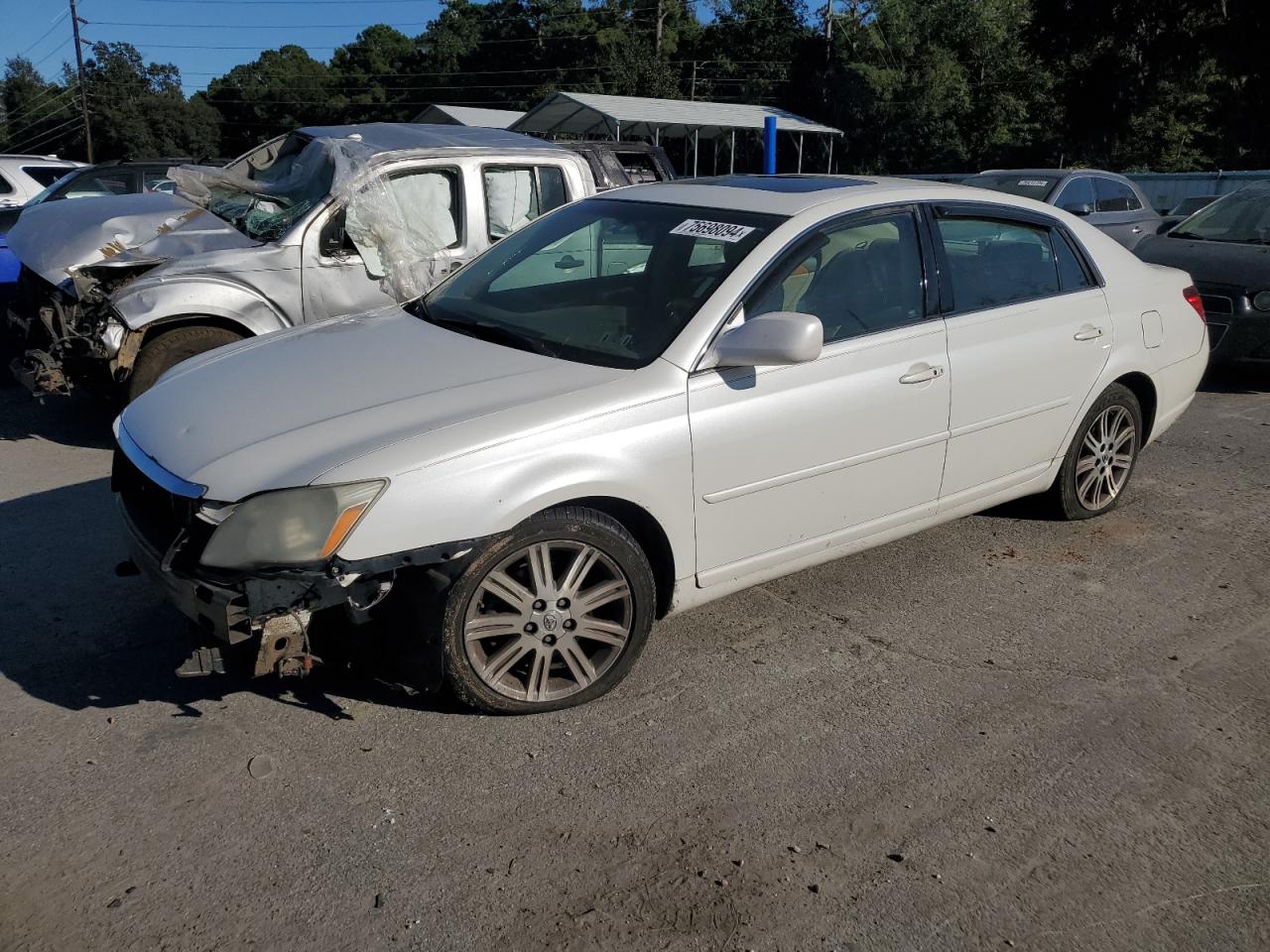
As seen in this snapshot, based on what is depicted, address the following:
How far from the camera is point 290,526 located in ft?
9.80

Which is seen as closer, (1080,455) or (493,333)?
(493,333)

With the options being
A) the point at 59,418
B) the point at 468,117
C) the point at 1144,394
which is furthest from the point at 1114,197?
the point at 468,117

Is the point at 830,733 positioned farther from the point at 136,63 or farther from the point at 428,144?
the point at 136,63

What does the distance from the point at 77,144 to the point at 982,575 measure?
78909mm

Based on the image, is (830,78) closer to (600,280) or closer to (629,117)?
(629,117)

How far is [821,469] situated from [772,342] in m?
0.63

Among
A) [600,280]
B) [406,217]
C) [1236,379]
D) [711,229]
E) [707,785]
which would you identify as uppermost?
[711,229]

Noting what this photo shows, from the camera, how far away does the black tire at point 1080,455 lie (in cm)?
498

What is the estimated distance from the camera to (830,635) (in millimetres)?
4086

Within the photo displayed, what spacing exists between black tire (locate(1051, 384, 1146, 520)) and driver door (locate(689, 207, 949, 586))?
106cm

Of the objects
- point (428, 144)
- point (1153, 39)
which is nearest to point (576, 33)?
point (1153, 39)

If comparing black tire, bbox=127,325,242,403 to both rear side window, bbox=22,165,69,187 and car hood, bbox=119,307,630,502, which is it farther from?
rear side window, bbox=22,165,69,187

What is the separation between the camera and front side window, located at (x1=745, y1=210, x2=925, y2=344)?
390 centimetres

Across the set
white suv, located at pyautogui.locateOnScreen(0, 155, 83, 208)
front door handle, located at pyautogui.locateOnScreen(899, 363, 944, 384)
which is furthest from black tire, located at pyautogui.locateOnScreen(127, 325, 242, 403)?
white suv, located at pyautogui.locateOnScreen(0, 155, 83, 208)
